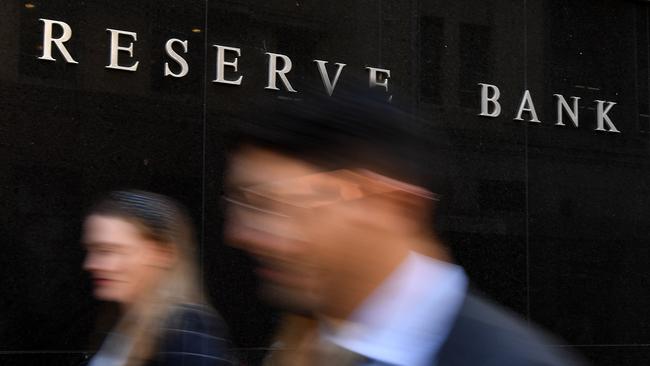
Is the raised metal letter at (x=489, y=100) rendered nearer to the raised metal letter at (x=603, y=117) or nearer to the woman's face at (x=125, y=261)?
Answer: the raised metal letter at (x=603, y=117)

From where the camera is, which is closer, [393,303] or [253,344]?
[393,303]

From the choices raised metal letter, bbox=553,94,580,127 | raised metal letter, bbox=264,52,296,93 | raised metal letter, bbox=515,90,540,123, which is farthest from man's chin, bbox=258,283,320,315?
raised metal letter, bbox=553,94,580,127

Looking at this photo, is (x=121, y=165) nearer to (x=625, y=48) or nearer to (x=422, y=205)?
(x=625, y=48)

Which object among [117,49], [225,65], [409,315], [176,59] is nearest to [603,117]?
[225,65]

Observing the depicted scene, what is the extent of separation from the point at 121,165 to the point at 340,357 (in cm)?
583

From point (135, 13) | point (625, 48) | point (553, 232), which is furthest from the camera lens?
point (625, 48)

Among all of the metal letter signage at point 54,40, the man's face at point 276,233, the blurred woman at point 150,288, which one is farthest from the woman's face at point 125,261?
the metal letter signage at point 54,40

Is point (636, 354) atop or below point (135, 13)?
below

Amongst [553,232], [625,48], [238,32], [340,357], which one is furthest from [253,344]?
[340,357]

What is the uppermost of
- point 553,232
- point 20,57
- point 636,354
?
point 20,57

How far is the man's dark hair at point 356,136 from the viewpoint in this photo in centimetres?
139

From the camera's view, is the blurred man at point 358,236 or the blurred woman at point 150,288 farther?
the blurred woman at point 150,288

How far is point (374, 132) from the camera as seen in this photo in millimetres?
1391

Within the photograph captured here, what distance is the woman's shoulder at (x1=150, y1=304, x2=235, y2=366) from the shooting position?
273 cm
